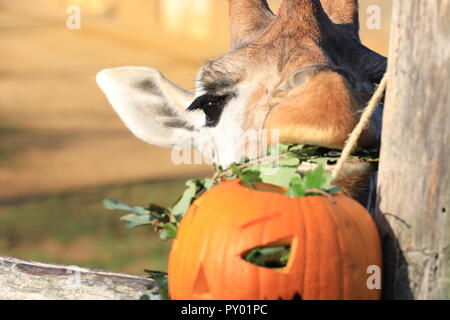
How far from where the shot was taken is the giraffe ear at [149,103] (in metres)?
4.73

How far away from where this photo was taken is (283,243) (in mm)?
2725

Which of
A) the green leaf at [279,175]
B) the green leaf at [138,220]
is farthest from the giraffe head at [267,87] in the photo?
the green leaf at [138,220]

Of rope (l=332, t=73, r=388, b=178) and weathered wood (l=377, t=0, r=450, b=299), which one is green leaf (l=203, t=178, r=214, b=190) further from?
weathered wood (l=377, t=0, r=450, b=299)

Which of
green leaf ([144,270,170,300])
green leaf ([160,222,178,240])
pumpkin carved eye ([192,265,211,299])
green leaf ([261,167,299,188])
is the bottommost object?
green leaf ([144,270,170,300])

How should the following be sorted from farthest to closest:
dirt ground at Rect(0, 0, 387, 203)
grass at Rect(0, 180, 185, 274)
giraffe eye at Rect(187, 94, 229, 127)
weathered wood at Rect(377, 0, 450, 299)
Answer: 1. dirt ground at Rect(0, 0, 387, 203)
2. grass at Rect(0, 180, 185, 274)
3. giraffe eye at Rect(187, 94, 229, 127)
4. weathered wood at Rect(377, 0, 450, 299)

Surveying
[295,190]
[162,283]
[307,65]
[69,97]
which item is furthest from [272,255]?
[69,97]

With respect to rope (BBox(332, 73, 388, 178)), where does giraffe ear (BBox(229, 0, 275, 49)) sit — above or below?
above

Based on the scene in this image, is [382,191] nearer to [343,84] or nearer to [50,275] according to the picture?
[343,84]

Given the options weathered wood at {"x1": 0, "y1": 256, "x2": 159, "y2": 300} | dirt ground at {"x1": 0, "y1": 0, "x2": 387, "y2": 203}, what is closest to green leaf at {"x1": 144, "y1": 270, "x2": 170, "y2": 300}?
weathered wood at {"x1": 0, "y1": 256, "x2": 159, "y2": 300}

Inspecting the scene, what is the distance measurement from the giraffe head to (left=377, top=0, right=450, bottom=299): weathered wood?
1.27ft

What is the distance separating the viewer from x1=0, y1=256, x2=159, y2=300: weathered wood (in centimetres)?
355

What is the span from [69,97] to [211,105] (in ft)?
59.8
